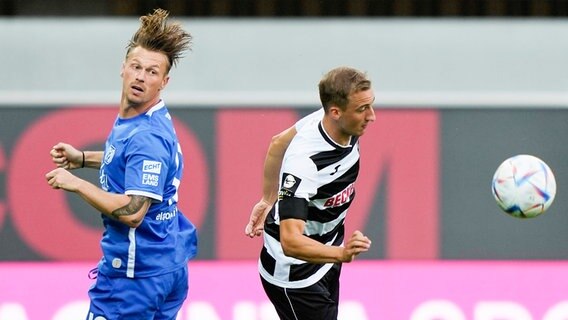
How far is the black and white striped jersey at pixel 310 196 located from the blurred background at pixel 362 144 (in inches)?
65.3

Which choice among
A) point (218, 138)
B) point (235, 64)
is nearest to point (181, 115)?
point (218, 138)

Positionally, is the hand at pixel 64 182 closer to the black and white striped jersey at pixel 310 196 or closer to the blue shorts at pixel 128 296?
the blue shorts at pixel 128 296

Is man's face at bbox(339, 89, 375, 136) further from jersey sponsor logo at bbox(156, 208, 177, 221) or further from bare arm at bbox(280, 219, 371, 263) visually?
jersey sponsor logo at bbox(156, 208, 177, 221)

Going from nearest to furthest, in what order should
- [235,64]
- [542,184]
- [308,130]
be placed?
[308,130], [542,184], [235,64]

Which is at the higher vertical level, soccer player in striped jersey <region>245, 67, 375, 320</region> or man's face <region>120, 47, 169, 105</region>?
man's face <region>120, 47, 169, 105</region>

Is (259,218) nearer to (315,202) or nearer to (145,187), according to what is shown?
(315,202)

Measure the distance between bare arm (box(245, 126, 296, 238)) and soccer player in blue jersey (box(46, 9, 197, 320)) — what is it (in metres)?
0.54

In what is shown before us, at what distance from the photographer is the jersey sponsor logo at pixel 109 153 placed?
4.68 metres

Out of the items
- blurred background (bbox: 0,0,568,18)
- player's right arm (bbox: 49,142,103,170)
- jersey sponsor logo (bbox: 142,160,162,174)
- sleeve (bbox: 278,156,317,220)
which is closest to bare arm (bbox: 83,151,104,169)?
player's right arm (bbox: 49,142,103,170)

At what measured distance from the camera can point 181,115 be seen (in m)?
7.44

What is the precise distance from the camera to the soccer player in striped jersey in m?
4.70

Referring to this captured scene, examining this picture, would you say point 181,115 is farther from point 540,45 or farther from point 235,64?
point 540,45

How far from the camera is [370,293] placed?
273 inches

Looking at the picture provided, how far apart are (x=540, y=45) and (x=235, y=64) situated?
2.21 meters
